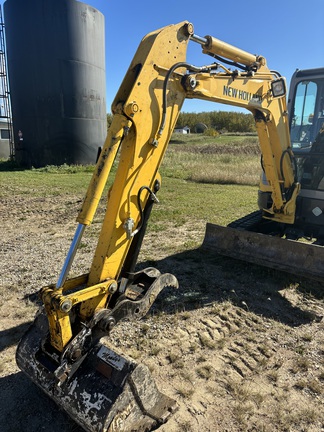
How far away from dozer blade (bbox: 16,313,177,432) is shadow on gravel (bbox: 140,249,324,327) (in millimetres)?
1643

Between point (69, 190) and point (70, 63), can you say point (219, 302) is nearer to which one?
point (69, 190)

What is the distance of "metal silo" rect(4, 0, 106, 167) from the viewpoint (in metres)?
16.5

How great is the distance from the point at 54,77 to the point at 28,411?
54.5ft

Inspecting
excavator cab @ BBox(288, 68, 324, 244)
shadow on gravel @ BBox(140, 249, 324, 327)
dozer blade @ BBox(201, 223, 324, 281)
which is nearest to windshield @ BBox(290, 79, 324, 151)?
excavator cab @ BBox(288, 68, 324, 244)

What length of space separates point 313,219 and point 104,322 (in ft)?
11.8

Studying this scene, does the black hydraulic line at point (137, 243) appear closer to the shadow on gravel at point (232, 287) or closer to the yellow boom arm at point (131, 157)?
the yellow boom arm at point (131, 157)

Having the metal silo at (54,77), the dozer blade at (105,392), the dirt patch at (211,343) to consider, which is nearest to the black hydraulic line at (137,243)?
the dozer blade at (105,392)

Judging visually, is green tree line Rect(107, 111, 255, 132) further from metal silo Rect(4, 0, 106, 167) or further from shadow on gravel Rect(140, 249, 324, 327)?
shadow on gravel Rect(140, 249, 324, 327)

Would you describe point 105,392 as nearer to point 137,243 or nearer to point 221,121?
point 137,243

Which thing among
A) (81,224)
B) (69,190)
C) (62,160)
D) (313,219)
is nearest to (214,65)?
(81,224)

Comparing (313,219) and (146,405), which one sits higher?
(313,219)

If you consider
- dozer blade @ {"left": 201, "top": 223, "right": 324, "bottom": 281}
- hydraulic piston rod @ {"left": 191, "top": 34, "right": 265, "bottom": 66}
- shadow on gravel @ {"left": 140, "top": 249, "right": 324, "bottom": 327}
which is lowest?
shadow on gravel @ {"left": 140, "top": 249, "right": 324, "bottom": 327}

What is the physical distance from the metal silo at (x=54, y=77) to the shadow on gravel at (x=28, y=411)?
51.3ft

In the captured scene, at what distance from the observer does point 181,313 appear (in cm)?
409
